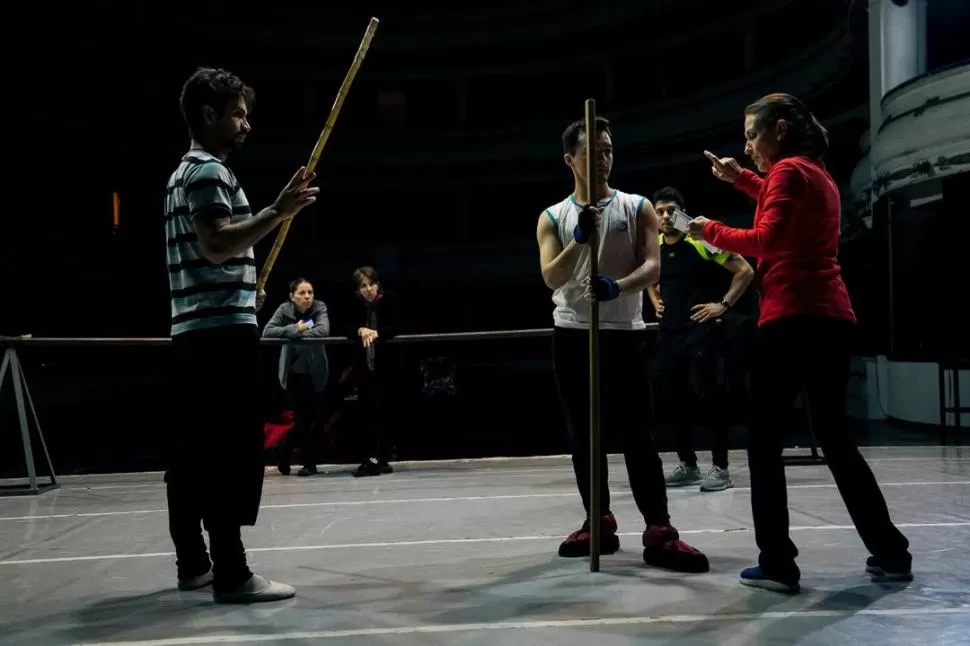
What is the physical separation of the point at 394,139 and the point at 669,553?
23.6 m

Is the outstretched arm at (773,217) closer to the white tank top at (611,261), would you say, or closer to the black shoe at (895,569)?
the white tank top at (611,261)

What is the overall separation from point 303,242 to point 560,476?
20.9 meters

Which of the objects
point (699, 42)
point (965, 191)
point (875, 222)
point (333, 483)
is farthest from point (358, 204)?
point (333, 483)

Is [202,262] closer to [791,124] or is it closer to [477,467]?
[791,124]

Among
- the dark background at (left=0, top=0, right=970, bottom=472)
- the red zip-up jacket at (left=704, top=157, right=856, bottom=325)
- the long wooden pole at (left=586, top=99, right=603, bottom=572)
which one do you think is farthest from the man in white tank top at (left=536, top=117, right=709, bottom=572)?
the dark background at (left=0, top=0, right=970, bottom=472)

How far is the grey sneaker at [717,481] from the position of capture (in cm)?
614

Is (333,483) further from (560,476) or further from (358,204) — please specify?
(358,204)

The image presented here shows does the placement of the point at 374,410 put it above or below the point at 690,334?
below

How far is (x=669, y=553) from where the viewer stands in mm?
3779

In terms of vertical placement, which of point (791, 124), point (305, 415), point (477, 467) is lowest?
point (477, 467)

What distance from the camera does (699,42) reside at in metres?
24.2

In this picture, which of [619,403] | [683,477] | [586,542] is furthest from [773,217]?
[683,477]

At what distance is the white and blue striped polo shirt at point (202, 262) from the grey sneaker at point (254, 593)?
0.99 m

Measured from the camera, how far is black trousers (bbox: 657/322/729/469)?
631cm
